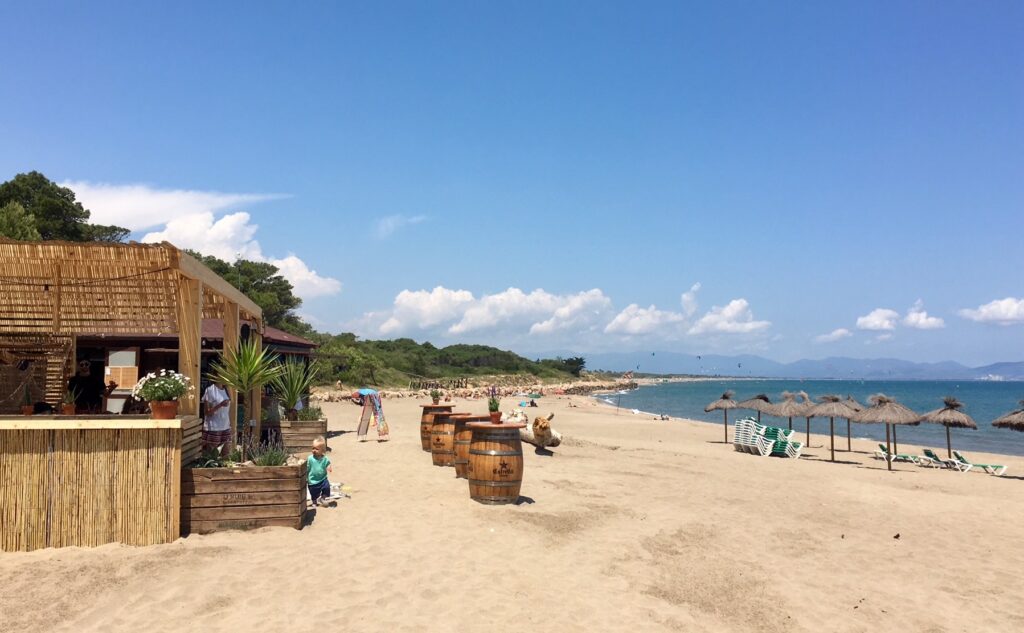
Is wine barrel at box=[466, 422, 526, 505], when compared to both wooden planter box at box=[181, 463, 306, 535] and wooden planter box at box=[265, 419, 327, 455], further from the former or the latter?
wooden planter box at box=[265, 419, 327, 455]

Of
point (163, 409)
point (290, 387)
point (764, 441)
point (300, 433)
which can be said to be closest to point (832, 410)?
point (764, 441)

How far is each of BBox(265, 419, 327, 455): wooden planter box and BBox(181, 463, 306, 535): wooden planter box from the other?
6.36 m

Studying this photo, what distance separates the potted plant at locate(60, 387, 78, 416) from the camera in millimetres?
8086

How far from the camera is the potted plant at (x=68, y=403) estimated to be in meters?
8.09

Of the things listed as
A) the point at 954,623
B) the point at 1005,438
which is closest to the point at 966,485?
the point at 954,623

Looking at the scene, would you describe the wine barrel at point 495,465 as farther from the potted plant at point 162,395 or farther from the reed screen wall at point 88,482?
the potted plant at point 162,395

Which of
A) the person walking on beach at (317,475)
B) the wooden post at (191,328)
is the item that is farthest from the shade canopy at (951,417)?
the wooden post at (191,328)

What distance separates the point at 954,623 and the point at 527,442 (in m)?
10.4

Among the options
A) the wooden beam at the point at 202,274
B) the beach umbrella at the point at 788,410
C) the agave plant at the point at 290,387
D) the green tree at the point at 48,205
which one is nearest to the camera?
the wooden beam at the point at 202,274

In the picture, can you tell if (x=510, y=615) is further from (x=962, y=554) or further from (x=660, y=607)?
(x=962, y=554)

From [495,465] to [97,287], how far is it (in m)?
6.47

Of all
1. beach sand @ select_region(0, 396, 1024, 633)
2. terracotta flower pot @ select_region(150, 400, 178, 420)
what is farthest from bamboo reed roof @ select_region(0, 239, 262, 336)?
beach sand @ select_region(0, 396, 1024, 633)

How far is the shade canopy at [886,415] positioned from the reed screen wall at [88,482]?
19.3 m

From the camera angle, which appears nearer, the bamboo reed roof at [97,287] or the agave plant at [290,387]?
the bamboo reed roof at [97,287]
